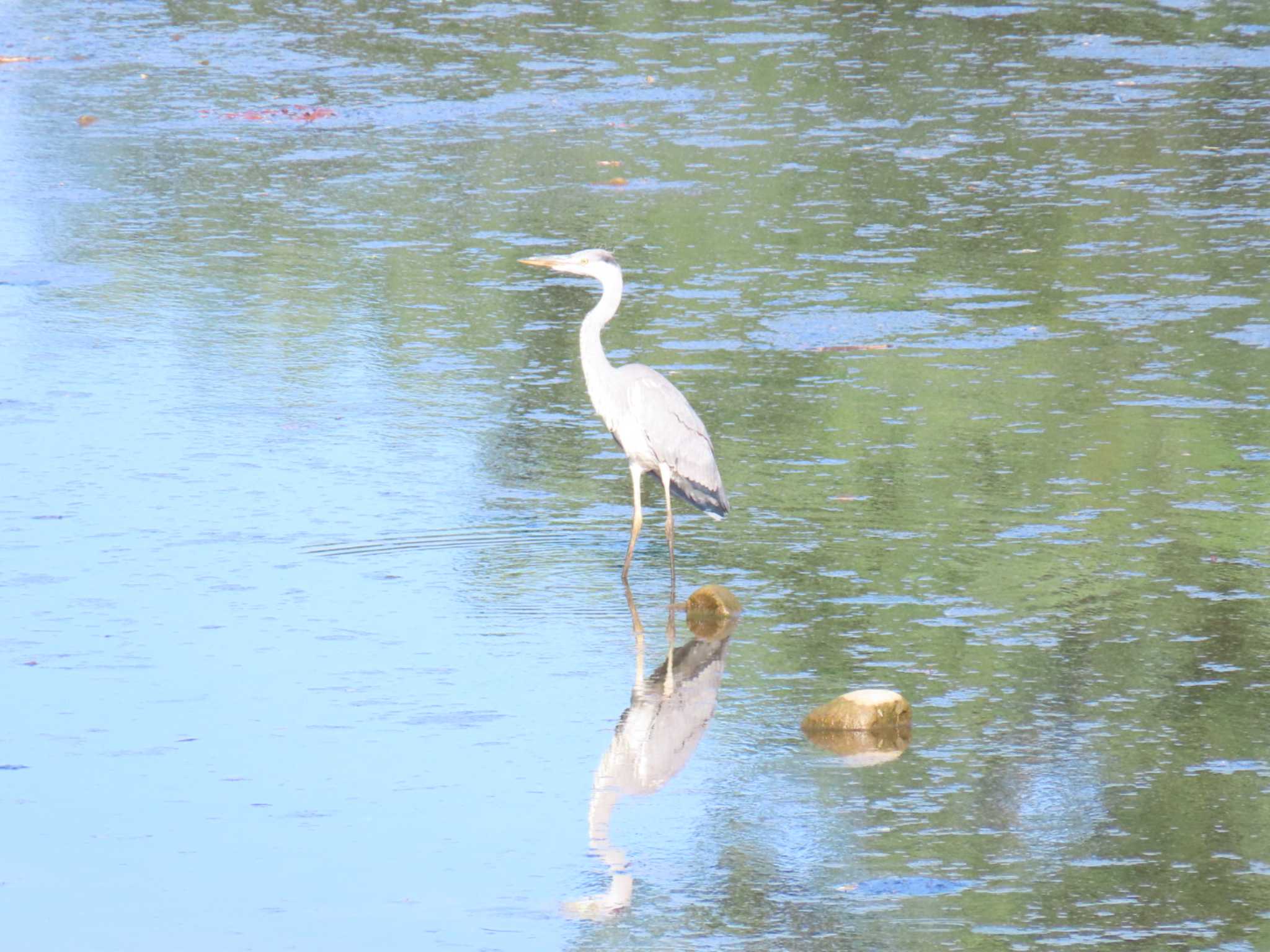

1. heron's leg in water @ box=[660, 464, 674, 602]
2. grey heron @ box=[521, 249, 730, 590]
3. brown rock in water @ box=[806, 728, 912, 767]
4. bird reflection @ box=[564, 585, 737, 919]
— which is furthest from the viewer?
grey heron @ box=[521, 249, 730, 590]

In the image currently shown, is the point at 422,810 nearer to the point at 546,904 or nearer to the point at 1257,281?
the point at 546,904

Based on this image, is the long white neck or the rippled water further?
the long white neck

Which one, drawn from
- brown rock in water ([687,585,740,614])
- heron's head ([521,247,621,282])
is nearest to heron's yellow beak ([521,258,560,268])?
heron's head ([521,247,621,282])

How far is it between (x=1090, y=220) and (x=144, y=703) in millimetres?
8372

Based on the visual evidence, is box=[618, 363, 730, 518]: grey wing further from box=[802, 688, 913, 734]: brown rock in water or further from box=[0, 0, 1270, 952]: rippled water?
box=[802, 688, 913, 734]: brown rock in water

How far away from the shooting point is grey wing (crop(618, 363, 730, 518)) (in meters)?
7.97

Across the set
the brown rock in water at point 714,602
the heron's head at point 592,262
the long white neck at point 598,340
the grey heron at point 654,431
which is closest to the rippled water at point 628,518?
the brown rock in water at point 714,602

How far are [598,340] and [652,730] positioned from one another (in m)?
2.28

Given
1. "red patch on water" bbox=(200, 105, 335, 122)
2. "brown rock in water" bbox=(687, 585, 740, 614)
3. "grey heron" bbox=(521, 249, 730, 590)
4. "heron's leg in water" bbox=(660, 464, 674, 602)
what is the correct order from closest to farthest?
"brown rock in water" bbox=(687, 585, 740, 614) < "heron's leg in water" bbox=(660, 464, 674, 602) < "grey heron" bbox=(521, 249, 730, 590) < "red patch on water" bbox=(200, 105, 335, 122)

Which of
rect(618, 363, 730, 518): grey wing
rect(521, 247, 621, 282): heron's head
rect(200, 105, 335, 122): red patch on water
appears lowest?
rect(618, 363, 730, 518): grey wing

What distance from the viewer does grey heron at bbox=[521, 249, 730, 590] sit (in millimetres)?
7973

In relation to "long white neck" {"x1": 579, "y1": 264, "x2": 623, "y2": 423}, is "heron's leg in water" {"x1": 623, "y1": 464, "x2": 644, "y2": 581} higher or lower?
lower

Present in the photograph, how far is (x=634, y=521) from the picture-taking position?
7863 mm

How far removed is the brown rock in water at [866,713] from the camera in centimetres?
618
